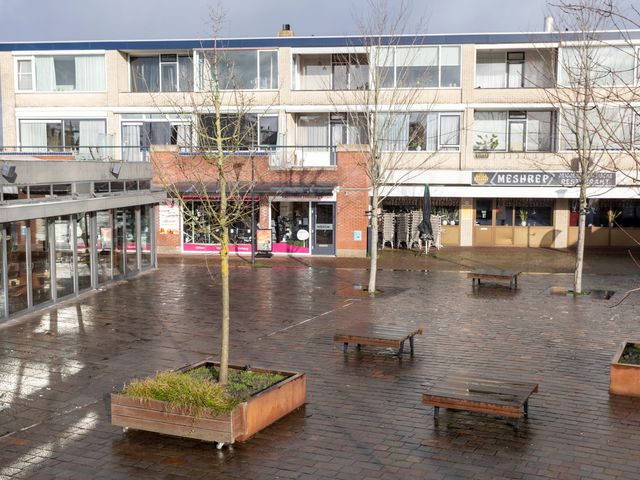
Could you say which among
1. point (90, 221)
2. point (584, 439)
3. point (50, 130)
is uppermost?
point (50, 130)

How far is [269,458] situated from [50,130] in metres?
29.5

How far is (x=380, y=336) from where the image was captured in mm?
13391

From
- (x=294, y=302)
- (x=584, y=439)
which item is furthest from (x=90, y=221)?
(x=584, y=439)

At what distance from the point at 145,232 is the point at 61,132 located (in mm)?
12038

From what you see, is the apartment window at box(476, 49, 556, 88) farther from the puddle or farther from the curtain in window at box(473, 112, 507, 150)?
the puddle

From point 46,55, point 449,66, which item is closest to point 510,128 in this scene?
point 449,66

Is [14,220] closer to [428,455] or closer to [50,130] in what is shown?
[428,455]

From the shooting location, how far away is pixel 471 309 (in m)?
18.5

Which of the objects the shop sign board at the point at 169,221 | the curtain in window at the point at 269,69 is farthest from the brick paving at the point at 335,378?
the curtain in window at the point at 269,69

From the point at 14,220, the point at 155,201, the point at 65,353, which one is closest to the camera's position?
the point at 65,353

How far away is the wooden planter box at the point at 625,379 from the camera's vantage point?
11.0 metres

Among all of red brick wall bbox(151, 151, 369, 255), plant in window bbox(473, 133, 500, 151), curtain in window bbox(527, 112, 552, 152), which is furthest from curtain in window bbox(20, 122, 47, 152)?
curtain in window bbox(527, 112, 552, 152)

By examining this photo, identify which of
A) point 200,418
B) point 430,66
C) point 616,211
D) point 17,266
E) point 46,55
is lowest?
point 200,418

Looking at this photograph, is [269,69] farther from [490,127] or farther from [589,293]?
[589,293]
